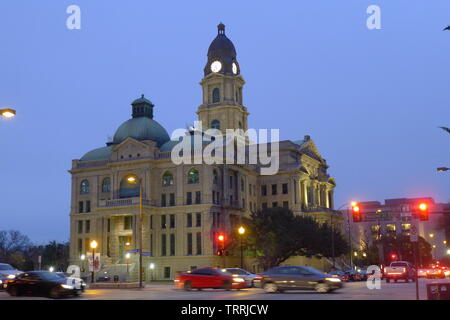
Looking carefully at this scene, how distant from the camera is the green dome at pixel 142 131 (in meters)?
96.9

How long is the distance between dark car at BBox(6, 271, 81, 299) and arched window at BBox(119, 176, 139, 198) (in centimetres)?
5783

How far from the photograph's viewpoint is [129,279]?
78.0 metres

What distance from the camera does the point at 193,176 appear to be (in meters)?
88.4

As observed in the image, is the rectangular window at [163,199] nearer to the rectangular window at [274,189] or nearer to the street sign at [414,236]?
the rectangular window at [274,189]

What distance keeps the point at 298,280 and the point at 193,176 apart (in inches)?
2172

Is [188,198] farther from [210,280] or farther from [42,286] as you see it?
[42,286]

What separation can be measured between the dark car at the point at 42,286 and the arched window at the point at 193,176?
55.7 meters

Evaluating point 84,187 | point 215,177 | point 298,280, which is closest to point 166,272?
point 215,177

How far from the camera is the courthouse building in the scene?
8669 cm

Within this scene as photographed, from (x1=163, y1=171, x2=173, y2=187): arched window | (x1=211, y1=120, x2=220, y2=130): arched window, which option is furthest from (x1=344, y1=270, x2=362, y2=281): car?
(x1=211, y1=120, x2=220, y2=130): arched window

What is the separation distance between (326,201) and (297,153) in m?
15.8

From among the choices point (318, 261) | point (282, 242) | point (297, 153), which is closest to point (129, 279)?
point (282, 242)

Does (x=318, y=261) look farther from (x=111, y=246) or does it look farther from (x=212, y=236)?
(x=111, y=246)

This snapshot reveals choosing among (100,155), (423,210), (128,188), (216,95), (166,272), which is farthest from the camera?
(216,95)
